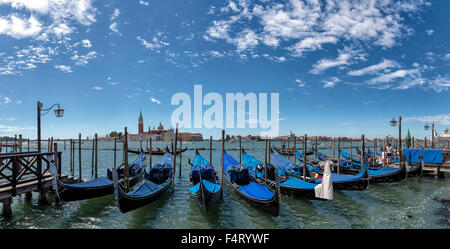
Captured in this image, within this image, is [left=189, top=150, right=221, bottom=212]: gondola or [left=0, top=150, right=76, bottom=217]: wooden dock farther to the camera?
[left=189, top=150, right=221, bottom=212]: gondola

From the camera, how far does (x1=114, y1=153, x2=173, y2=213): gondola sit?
18.7ft

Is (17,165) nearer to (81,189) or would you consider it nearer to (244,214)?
(81,189)

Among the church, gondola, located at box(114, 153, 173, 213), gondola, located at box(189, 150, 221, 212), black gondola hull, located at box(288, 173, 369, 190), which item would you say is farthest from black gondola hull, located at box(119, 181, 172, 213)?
the church

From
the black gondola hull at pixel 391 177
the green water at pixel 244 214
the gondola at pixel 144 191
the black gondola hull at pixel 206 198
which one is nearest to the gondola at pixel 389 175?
the black gondola hull at pixel 391 177

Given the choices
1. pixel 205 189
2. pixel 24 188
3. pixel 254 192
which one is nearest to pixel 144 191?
pixel 205 189

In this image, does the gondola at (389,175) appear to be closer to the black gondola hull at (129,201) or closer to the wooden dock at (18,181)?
the black gondola hull at (129,201)

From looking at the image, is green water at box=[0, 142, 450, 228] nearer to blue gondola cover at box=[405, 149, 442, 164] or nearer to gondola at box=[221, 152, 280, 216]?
gondola at box=[221, 152, 280, 216]

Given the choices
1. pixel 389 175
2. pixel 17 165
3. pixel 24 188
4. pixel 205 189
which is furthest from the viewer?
pixel 389 175

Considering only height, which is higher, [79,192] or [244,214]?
[79,192]

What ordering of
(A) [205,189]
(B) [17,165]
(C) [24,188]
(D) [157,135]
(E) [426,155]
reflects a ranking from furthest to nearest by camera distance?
(D) [157,135], (E) [426,155], (B) [17,165], (A) [205,189], (C) [24,188]

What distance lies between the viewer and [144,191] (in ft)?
22.5

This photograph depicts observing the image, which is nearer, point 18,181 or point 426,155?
point 18,181

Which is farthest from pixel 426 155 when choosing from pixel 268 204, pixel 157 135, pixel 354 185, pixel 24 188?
pixel 157 135
